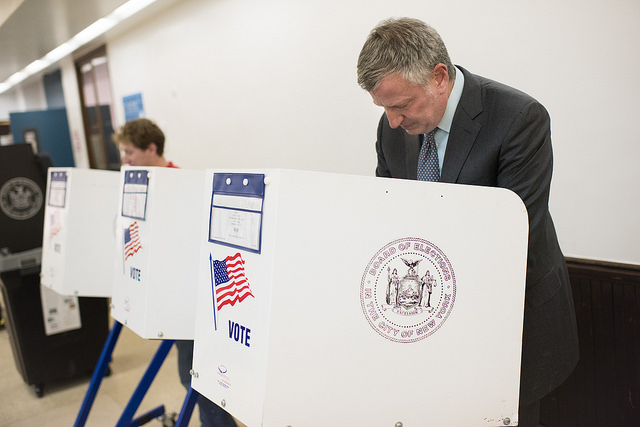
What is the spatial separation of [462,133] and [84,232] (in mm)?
1433

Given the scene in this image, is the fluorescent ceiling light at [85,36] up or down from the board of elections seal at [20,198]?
up

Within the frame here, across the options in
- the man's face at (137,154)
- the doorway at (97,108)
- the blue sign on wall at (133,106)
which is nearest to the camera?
the man's face at (137,154)

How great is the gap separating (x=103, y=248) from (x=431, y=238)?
1418 millimetres

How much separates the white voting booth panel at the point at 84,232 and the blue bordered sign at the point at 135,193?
0.47 metres

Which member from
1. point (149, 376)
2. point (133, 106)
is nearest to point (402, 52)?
point (149, 376)

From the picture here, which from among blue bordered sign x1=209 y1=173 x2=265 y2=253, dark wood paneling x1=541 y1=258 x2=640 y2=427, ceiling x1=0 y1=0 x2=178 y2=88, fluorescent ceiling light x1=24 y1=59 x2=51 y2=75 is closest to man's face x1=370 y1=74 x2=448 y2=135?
blue bordered sign x1=209 y1=173 x2=265 y2=253

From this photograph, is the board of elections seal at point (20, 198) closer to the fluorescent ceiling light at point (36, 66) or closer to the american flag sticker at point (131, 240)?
the american flag sticker at point (131, 240)

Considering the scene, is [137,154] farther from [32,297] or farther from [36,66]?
[36,66]

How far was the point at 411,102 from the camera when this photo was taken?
1.01 meters

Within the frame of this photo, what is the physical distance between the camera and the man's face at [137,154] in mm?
2061

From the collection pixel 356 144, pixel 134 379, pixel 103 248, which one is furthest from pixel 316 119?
pixel 134 379

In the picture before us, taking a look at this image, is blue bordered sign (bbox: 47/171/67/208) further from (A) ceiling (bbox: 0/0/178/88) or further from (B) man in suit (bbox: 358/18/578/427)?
(A) ceiling (bbox: 0/0/178/88)

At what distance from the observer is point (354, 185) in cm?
78

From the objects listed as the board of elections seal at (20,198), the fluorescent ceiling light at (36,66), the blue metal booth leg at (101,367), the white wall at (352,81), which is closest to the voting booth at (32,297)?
the board of elections seal at (20,198)
